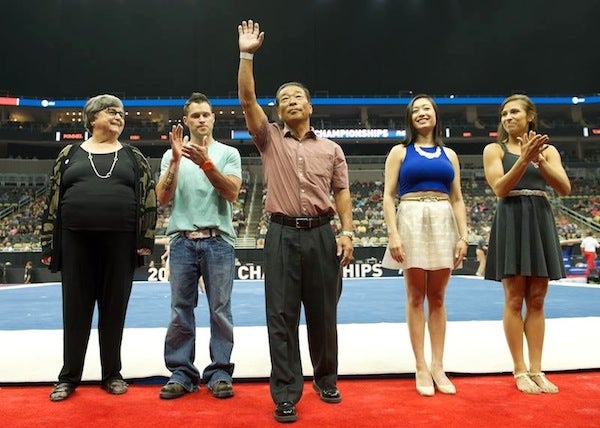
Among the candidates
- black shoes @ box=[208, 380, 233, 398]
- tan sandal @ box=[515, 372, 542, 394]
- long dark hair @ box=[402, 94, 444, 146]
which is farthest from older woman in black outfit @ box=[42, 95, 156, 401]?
tan sandal @ box=[515, 372, 542, 394]

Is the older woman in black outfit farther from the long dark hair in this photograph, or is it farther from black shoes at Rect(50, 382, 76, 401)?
the long dark hair

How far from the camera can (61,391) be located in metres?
2.67

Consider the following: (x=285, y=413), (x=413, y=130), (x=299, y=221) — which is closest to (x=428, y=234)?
(x=413, y=130)

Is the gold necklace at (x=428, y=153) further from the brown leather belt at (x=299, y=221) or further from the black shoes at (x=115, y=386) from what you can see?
the black shoes at (x=115, y=386)

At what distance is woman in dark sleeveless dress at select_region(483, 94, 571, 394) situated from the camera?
9.41ft

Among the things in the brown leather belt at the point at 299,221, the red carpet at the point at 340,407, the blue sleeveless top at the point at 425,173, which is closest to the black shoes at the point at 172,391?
the red carpet at the point at 340,407

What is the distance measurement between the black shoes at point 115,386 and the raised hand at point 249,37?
83.8 inches

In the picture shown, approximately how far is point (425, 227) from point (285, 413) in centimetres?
140

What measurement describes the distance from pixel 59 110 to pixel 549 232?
3231 centimetres

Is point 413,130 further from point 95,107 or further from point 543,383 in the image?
point 95,107

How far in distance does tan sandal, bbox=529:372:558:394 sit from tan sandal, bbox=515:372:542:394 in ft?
0.09

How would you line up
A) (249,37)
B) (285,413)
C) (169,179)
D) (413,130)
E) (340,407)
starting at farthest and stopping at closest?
(413,130) → (169,179) → (249,37) → (340,407) → (285,413)

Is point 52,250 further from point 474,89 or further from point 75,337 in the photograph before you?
point 474,89

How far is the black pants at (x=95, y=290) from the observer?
2842 millimetres
